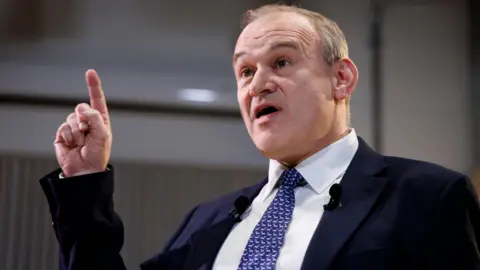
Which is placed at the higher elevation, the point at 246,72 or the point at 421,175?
the point at 246,72

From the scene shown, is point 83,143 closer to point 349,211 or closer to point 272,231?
point 272,231

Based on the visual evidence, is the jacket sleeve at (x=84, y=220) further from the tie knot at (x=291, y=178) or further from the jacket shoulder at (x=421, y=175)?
the jacket shoulder at (x=421, y=175)

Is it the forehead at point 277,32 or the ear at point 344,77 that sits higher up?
the forehead at point 277,32

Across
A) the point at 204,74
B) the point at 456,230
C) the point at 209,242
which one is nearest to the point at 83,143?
the point at 209,242

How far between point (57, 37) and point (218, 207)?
1288 millimetres

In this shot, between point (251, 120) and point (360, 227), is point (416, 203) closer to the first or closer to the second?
point (360, 227)

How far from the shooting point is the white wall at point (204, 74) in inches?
98.0

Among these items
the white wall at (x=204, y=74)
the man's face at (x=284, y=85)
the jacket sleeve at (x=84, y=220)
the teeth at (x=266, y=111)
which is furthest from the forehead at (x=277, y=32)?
the white wall at (x=204, y=74)

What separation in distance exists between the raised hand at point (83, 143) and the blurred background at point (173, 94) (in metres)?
1.18

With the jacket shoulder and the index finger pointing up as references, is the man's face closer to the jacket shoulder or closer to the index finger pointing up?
the jacket shoulder

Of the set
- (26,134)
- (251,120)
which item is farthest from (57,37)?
(251,120)

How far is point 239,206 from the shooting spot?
1.41 meters

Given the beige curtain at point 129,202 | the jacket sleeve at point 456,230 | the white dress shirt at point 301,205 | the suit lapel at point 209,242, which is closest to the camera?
the jacket sleeve at point 456,230

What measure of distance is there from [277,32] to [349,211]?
380mm
